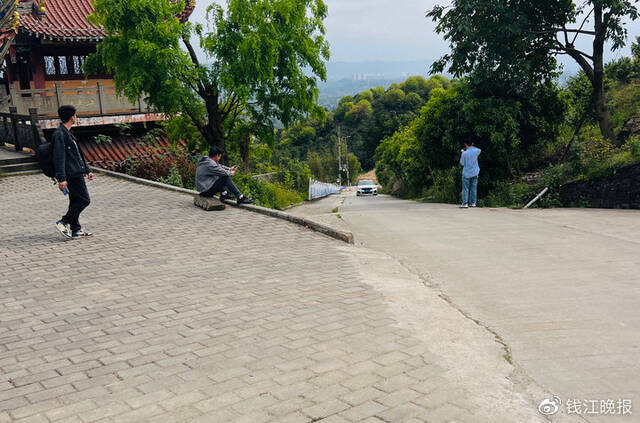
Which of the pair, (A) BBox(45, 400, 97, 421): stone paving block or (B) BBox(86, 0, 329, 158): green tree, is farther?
(B) BBox(86, 0, 329, 158): green tree

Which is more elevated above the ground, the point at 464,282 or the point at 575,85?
the point at 575,85

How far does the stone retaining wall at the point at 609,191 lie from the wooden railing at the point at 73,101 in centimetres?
1310

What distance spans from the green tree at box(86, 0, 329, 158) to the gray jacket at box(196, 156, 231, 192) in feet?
15.3

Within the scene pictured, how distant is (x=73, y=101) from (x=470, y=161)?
1349 cm

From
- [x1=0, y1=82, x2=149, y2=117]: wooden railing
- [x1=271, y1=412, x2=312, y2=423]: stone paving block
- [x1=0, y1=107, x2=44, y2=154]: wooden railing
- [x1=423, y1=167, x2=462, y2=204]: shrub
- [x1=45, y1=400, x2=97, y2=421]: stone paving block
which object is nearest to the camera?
[x1=271, y1=412, x2=312, y2=423]: stone paving block

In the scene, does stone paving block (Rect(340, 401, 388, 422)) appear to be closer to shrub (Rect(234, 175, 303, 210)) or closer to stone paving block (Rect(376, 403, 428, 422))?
stone paving block (Rect(376, 403, 428, 422))

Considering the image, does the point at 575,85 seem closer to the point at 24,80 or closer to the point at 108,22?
the point at 108,22

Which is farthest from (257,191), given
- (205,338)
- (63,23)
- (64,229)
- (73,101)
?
(205,338)

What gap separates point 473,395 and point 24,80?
2492 cm

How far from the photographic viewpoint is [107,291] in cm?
615

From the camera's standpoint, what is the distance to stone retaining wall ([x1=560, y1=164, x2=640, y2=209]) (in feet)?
41.8

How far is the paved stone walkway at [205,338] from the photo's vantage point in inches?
145

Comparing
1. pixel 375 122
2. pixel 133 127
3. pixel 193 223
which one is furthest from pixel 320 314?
Result: pixel 375 122

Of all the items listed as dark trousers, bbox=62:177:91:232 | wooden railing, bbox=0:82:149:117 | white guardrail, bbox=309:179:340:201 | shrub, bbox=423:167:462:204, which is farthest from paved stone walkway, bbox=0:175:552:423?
white guardrail, bbox=309:179:340:201
